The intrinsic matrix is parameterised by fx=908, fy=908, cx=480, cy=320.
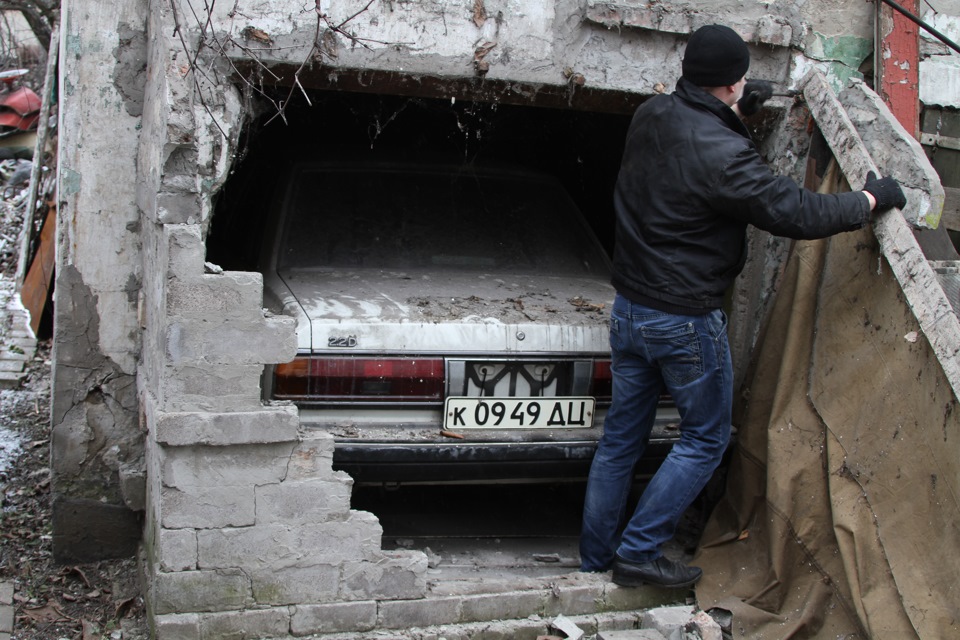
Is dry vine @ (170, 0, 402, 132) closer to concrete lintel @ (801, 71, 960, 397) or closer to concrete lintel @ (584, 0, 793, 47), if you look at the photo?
concrete lintel @ (584, 0, 793, 47)

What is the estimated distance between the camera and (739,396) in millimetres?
3910

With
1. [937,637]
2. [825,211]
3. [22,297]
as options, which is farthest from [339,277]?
[22,297]

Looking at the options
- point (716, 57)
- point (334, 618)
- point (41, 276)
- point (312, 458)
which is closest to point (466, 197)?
point (716, 57)

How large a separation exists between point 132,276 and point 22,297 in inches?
135

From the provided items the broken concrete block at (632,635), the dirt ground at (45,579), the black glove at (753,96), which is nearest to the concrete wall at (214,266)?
the dirt ground at (45,579)

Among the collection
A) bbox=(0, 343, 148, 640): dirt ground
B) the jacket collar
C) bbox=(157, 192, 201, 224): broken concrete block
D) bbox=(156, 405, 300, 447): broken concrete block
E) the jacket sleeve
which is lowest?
bbox=(0, 343, 148, 640): dirt ground

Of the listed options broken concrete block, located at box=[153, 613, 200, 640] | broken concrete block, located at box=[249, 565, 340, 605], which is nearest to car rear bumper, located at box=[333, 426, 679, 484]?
broken concrete block, located at box=[249, 565, 340, 605]

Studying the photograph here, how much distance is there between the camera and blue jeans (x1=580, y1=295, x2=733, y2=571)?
320cm

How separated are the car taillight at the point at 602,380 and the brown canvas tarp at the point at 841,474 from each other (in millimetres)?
593

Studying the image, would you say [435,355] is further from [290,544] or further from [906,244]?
[906,244]

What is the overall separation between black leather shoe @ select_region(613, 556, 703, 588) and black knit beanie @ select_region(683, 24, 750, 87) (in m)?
1.77

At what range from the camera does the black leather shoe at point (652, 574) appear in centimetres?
342

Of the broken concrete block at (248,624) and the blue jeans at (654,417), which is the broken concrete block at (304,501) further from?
the blue jeans at (654,417)

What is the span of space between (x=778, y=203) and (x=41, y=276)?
5.27 meters
